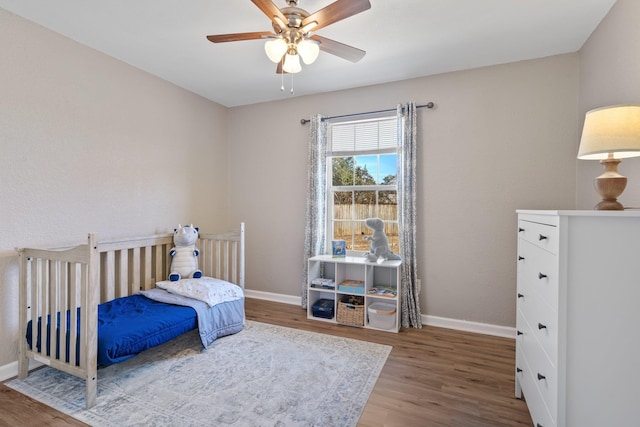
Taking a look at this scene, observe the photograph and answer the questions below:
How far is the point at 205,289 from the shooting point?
8.55 ft

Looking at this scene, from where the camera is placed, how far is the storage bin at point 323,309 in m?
3.14

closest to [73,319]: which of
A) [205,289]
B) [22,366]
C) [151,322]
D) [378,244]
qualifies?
[151,322]

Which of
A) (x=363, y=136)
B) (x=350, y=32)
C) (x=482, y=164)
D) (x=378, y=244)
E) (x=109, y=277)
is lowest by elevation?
(x=109, y=277)

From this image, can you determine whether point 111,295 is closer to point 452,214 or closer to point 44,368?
point 44,368

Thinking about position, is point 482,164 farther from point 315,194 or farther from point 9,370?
point 9,370

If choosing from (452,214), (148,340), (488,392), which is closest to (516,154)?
(452,214)

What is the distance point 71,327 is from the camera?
6.11 ft

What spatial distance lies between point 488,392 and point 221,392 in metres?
1.71

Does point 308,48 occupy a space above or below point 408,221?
above

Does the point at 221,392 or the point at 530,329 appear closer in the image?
the point at 530,329

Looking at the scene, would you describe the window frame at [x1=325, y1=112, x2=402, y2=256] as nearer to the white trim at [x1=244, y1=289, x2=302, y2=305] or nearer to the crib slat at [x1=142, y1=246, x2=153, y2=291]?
the white trim at [x1=244, y1=289, x2=302, y2=305]

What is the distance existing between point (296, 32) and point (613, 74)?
2064 millimetres

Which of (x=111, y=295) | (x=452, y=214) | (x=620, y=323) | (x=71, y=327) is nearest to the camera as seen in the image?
(x=620, y=323)

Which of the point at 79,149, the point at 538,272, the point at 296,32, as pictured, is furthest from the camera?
the point at 79,149
